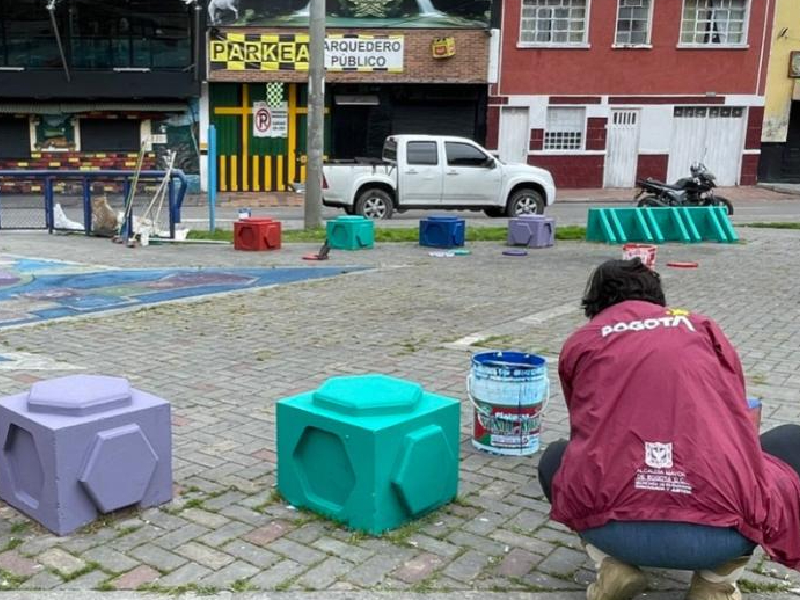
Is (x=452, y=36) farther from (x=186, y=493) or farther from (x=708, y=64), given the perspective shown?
(x=186, y=493)

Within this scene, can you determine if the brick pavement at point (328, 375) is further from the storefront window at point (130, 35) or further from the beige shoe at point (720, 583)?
the storefront window at point (130, 35)

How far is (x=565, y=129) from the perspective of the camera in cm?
2773

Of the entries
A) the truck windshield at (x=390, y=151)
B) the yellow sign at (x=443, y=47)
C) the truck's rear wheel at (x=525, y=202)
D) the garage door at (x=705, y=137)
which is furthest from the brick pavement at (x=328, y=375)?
the garage door at (x=705, y=137)

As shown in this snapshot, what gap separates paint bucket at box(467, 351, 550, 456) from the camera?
4820 millimetres

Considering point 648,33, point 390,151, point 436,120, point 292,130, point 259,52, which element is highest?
point 648,33

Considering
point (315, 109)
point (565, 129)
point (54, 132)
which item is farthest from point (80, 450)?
point (565, 129)

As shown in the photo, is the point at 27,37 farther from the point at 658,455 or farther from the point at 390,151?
the point at 658,455

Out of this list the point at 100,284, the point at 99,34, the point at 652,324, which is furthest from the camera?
the point at 99,34

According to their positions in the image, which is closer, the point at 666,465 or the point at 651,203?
the point at 666,465

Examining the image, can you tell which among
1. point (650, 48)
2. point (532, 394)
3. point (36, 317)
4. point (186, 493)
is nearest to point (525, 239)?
point (36, 317)

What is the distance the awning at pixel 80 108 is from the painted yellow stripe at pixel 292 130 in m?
3.10

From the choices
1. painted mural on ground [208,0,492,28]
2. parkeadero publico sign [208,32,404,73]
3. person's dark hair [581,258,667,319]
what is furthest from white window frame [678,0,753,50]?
person's dark hair [581,258,667,319]

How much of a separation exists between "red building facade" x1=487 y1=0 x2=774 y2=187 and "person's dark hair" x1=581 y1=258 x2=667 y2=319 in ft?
80.2

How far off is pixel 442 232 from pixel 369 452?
1090cm
